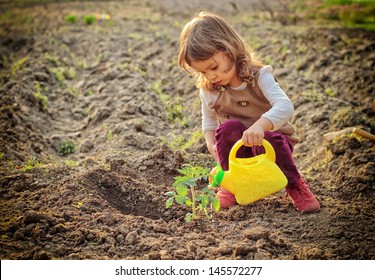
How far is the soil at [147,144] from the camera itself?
8.78 ft

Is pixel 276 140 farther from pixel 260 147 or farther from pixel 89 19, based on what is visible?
pixel 89 19

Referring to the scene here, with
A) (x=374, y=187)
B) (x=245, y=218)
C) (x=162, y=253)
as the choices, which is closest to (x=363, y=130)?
(x=374, y=187)

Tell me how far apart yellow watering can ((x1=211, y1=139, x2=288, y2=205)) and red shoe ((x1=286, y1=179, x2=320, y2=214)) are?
176 millimetres

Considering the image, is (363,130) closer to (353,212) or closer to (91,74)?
(353,212)

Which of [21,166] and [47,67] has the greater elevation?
[21,166]

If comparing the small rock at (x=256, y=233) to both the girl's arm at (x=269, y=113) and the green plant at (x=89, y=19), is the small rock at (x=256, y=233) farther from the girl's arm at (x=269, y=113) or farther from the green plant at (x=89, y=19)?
the green plant at (x=89, y=19)

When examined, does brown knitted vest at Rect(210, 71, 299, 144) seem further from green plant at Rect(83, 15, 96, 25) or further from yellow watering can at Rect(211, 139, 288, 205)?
green plant at Rect(83, 15, 96, 25)

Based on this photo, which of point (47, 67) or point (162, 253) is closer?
point (162, 253)

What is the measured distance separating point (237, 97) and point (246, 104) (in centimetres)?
6

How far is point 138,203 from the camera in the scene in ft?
10.2

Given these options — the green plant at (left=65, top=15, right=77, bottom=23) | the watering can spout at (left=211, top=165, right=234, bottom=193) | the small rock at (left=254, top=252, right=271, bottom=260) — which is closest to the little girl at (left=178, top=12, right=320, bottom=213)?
the watering can spout at (left=211, top=165, right=234, bottom=193)

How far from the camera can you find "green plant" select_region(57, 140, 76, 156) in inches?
164

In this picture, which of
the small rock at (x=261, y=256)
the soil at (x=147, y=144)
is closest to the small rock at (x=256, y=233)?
the soil at (x=147, y=144)
